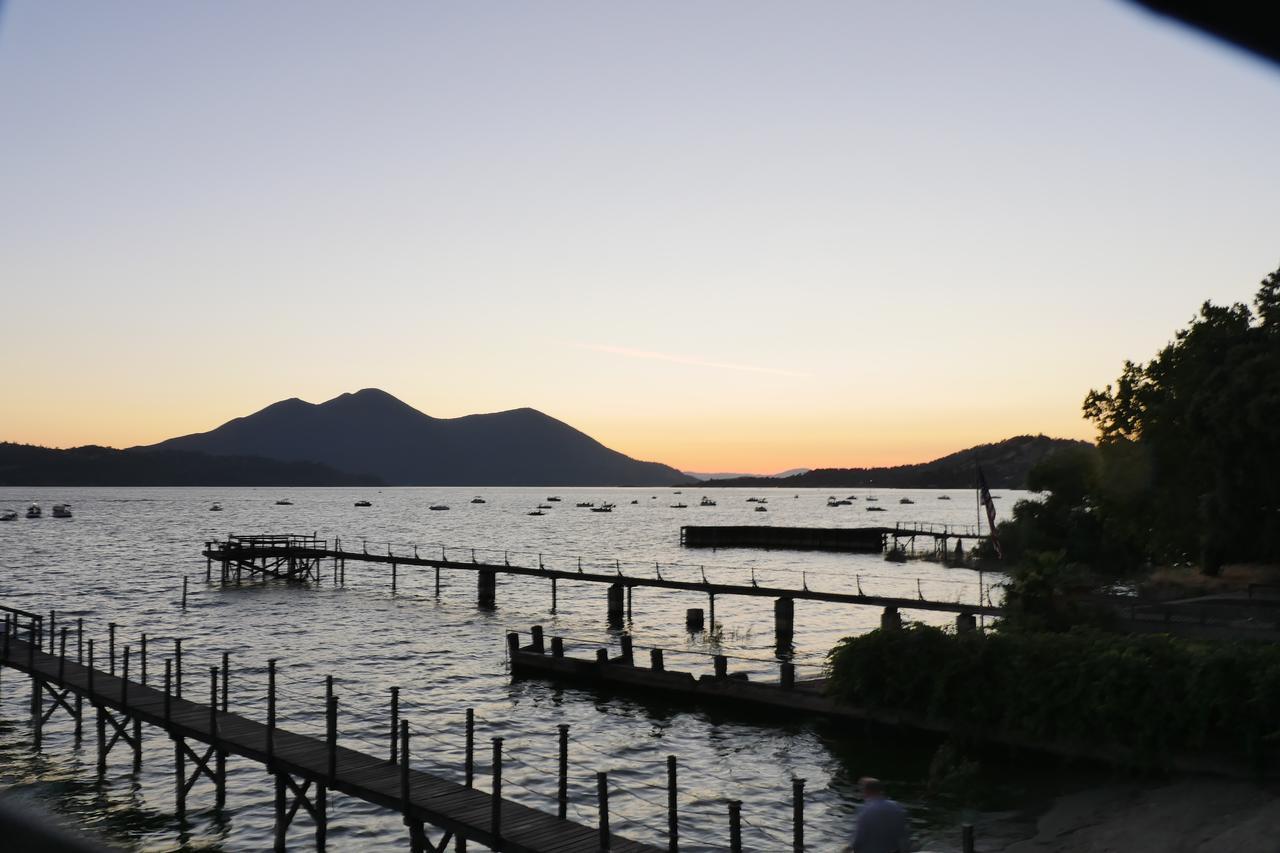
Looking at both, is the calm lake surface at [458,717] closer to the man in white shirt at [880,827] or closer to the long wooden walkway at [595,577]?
the long wooden walkway at [595,577]

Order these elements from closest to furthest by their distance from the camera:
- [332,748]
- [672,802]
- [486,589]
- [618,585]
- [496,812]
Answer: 1. [496,812]
2. [672,802]
3. [332,748]
4. [618,585]
5. [486,589]

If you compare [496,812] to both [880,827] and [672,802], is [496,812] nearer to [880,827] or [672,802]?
[672,802]

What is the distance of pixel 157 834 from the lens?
1091 inches

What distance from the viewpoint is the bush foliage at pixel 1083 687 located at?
27.2 metres

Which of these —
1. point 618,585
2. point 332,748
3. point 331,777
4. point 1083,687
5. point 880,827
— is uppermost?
point 880,827

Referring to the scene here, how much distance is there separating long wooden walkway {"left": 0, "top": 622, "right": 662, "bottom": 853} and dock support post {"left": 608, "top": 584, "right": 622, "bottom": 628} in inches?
1508

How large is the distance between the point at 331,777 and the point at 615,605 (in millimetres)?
46851

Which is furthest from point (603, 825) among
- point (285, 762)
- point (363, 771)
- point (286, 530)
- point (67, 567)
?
point (286, 530)

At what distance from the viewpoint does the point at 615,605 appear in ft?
234

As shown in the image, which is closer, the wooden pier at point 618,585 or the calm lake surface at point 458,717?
the calm lake surface at point 458,717

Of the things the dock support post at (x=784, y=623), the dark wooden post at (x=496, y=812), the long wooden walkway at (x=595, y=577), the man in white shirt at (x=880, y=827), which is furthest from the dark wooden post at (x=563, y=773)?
the dock support post at (x=784, y=623)

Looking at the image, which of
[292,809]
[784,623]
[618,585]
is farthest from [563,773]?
[618,585]

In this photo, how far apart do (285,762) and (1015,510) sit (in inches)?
3365

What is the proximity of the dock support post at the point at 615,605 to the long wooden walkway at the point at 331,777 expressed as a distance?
38.3m
